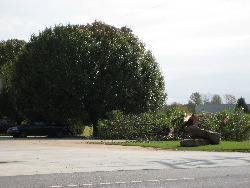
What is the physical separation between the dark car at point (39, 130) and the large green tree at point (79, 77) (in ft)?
3.77

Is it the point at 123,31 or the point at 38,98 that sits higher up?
the point at 123,31

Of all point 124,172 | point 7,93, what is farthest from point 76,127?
point 124,172

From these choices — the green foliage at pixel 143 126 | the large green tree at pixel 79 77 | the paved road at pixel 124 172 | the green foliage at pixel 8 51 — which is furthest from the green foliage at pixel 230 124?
the green foliage at pixel 8 51

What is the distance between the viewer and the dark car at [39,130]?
4403 centimetres

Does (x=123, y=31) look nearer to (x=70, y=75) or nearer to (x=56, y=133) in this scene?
(x=70, y=75)

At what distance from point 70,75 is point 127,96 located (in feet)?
18.3

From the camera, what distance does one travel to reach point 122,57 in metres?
47.7

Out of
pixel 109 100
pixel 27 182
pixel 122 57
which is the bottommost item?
pixel 27 182

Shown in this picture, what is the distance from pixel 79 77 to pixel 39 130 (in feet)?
19.1

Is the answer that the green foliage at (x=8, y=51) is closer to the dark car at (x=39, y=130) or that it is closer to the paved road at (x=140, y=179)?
the dark car at (x=39, y=130)

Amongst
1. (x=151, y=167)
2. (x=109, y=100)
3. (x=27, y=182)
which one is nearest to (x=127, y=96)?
A: (x=109, y=100)

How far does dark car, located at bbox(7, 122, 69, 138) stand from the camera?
1734 inches

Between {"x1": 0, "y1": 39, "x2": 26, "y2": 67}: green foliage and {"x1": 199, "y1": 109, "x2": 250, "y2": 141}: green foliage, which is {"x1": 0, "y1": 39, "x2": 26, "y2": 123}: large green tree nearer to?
{"x1": 0, "y1": 39, "x2": 26, "y2": 67}: green foliage

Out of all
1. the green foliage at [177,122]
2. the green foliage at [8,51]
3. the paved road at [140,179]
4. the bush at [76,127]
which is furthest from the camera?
the green foliage at [8,51]
